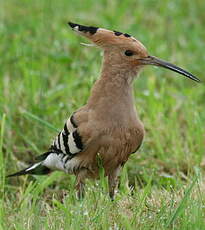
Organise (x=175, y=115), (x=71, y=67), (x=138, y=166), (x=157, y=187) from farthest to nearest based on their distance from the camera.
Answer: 1. (x=71, y=67)
2. (x=175, y=115)
3. (x=138, y=166)
4. (x=157, y=187)

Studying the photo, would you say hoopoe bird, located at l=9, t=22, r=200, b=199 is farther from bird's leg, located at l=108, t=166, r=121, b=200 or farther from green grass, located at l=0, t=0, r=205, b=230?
green grass, located at l=0, t=0, r=205, b=230

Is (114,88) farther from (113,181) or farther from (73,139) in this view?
(113,181)

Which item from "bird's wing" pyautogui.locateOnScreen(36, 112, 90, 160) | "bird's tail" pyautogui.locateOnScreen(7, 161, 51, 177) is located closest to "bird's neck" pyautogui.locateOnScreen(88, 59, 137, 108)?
"bird's wing" pyautogui.locateOnScreen(36, 112, 90, 160)

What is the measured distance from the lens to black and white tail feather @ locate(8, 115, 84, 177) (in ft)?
9.08

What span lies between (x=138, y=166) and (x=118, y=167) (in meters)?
0.64

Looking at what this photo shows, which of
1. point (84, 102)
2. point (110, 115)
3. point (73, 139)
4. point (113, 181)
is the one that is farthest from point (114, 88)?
point (84, 102)

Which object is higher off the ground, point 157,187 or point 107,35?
point 107,35

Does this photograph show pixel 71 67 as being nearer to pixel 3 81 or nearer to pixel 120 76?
pixel 3 81

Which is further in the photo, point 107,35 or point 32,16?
point 32,16

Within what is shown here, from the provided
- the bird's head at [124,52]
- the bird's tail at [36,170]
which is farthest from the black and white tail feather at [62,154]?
the bird's head at [124,52]

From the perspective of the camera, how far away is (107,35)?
9.01ft

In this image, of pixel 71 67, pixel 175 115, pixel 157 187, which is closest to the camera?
pixel 157 187

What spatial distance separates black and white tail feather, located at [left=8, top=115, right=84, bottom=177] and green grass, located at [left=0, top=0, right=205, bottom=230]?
90mm

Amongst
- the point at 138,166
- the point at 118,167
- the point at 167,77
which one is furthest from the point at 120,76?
the point at 167,77
